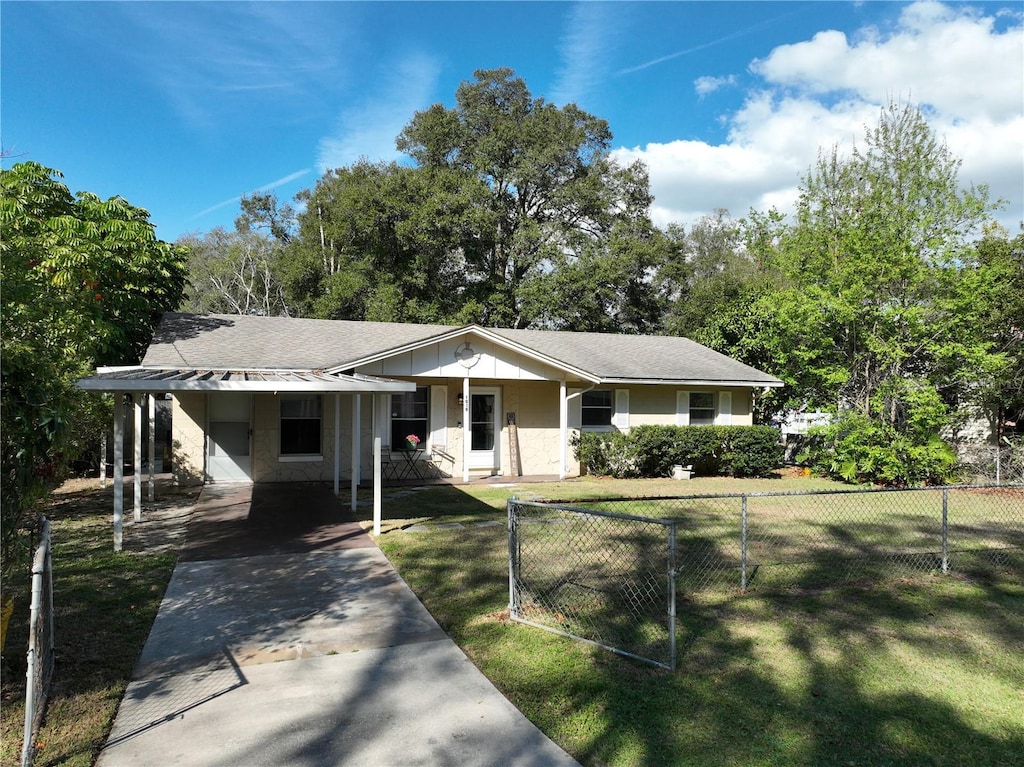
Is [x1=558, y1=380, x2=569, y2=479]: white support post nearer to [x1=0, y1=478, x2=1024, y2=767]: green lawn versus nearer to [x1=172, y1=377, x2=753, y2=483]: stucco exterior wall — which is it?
[x1=172, y1=377, x2=753, y2=483]: stucco exterior wall

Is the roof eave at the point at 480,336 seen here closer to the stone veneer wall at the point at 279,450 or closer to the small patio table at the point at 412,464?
the stone veneer wall at the point at 279,450

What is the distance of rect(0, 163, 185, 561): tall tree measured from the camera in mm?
3857

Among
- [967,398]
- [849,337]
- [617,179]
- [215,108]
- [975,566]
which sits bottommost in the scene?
[975,566]

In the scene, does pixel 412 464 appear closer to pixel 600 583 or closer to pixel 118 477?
pixel 118 477

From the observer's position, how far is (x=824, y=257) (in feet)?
52.9

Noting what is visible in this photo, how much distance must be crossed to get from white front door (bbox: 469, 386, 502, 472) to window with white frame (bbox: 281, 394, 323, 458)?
3.72m

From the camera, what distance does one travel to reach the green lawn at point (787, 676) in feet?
12.4

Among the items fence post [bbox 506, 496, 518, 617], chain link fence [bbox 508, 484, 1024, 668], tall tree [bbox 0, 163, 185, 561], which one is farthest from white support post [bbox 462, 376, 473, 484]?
fence post [bbox 506, 496, 518, 617]

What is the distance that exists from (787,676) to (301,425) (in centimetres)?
1212

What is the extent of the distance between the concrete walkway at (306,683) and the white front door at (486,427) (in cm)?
867

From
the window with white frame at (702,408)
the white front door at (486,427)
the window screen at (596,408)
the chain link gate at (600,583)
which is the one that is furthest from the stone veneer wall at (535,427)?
the chain link gate at (600,583)

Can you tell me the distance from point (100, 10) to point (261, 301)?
3250cm

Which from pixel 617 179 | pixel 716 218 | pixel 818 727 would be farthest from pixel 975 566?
pixel 716 218

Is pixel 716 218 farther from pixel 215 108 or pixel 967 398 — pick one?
pixel 215 108
